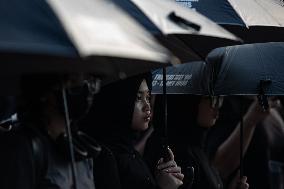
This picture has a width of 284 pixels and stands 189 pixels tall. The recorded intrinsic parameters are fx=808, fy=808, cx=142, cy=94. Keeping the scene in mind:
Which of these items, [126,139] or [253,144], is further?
[253,144]

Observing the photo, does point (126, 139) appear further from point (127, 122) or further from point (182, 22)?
point (182, 22)

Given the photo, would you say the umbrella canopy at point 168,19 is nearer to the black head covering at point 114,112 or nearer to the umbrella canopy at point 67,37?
the umbrella canopy at point 67,37

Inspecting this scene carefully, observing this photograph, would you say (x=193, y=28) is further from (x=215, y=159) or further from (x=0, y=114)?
(x=215, y=159)

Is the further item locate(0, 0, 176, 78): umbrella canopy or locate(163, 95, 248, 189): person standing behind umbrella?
locate(163, 95, 248, 189): person standing behind umbrella

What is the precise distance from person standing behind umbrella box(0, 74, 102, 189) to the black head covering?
91 centimetres

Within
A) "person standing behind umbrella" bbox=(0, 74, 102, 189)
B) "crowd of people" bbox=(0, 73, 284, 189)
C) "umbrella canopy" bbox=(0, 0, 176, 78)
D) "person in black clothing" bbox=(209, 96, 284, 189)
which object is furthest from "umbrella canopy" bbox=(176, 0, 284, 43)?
"umbrella canopy" bbox=(0, 0, 176, 78)

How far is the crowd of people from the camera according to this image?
11.0 ft

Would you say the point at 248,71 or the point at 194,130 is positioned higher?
the point at 248,71

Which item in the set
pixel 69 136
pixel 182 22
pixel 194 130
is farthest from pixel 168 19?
pixel 194 130

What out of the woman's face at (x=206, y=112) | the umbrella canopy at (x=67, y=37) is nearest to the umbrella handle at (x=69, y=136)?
the umbrella canopy at (x=67, y=37)

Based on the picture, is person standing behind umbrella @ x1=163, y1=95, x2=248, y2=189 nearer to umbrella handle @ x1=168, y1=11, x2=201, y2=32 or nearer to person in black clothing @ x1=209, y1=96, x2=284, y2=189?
person in black clothing @ x1=209, y1=96, x2=284, y2=189

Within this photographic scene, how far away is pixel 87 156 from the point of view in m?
3.61

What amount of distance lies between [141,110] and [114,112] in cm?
15

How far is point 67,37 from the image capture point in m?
2.52
